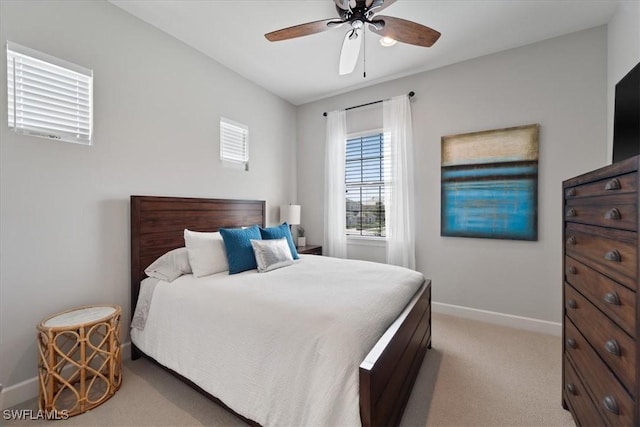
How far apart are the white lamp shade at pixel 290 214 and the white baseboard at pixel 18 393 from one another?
2.70 m

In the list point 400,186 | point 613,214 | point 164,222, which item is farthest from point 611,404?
point 164,222

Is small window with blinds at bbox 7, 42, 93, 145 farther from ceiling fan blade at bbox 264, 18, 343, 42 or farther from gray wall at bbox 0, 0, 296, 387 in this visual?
ceiling fan blade at bbox 264, 18, 343, 42

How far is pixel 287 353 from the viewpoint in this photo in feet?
4.27

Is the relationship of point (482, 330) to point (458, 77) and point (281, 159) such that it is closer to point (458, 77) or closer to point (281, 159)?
point (458, 77)

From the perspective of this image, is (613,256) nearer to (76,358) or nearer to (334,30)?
(334,30)

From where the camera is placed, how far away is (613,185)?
1.03 meters

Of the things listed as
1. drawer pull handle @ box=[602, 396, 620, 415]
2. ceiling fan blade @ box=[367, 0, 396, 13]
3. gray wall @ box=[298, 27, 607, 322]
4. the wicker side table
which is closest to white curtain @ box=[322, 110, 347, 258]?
gray wall @ box=[298, 27, 607, 322]

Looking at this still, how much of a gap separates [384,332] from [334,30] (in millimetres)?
2618

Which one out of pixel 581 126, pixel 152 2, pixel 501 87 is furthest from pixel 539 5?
pixel 152 2

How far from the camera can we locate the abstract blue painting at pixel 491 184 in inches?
108

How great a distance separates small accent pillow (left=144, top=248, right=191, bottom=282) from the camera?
2.17m

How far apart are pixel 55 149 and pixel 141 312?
4.43 ft

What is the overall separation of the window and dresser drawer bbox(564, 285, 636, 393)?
2336mm

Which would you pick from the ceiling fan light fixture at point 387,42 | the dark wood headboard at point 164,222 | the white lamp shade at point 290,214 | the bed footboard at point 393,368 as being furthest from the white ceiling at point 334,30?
the bed footboard at point 393,368
